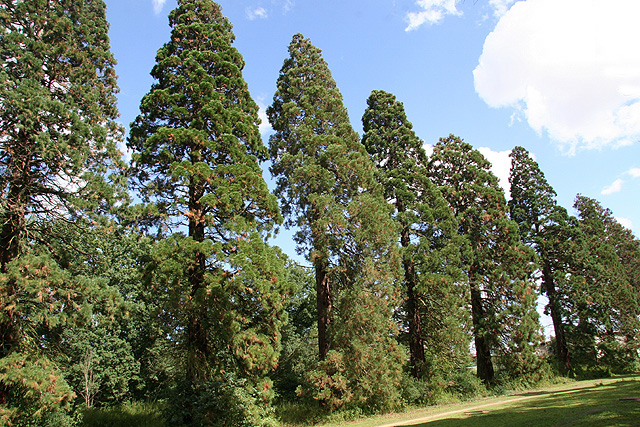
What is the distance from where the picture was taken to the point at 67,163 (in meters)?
10.4

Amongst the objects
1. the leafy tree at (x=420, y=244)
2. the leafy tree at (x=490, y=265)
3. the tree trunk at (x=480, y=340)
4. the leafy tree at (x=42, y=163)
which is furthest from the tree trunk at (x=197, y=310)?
the tree trunk at (x=480, y=340)

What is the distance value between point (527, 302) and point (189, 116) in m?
19.5

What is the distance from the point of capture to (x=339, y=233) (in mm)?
16078

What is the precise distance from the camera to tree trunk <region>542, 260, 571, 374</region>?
27.4 m

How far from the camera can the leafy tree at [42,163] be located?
9164mm

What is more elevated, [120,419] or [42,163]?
[42,163]

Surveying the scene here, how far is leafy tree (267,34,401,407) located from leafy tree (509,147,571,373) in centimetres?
1714

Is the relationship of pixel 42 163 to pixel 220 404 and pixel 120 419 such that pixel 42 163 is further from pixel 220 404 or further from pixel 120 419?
pixel 120 419

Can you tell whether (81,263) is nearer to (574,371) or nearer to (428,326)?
(428,326)

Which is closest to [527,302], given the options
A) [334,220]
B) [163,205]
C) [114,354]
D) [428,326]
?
[428,326]

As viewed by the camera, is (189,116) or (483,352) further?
(483,352)

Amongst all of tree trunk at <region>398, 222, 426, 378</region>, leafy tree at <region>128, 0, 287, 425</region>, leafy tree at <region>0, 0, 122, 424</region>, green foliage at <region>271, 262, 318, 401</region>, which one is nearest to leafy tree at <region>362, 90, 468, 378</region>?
tree trunk at <region>398, 222, 426, 378</region>

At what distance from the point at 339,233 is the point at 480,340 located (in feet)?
37.7

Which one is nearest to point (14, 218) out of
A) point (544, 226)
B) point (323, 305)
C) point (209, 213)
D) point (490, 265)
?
point (209, 213)
